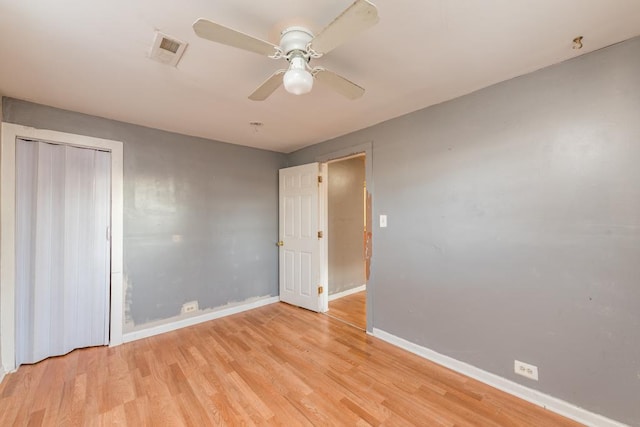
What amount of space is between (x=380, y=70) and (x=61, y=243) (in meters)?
3.22

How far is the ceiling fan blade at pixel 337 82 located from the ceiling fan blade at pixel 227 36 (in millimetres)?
264

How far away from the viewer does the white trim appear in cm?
280

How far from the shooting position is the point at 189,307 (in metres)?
3.17

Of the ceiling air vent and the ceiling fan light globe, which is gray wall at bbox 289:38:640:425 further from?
the ceiling air vent

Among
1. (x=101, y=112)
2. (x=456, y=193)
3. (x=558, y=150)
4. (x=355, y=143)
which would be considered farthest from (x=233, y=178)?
(x=558, y=150)

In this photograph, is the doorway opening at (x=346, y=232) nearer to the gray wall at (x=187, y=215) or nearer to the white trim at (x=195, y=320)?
the gray wall at (x=187, y=215)

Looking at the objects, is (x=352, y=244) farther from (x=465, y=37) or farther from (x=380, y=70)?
(x=465, y=37)

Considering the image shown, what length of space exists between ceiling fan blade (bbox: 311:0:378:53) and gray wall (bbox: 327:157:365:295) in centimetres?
291

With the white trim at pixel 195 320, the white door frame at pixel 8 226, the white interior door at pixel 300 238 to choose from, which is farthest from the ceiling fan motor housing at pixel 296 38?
the white trim at pixel 195 320

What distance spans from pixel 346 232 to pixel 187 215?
2.44 m

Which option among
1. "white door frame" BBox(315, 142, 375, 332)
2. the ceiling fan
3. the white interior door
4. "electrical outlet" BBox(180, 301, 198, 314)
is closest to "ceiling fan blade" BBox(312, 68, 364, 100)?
the ceiling fan

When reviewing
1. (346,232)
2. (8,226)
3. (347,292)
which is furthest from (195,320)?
(346,232)

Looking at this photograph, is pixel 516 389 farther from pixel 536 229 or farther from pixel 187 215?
pixel 187 215

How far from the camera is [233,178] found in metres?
3.62
